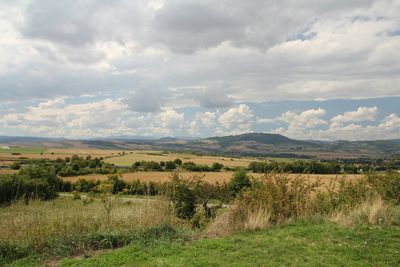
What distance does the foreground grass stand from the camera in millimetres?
6820

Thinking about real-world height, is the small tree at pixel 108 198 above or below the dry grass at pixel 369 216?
above

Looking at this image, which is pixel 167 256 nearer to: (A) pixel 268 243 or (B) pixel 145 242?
(B) pixel 145 242

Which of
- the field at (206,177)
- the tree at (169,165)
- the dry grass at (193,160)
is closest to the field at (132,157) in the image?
the dry grass at (193,160)

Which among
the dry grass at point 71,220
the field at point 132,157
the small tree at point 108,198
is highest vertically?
the small tree at point 108,198

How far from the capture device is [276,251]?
7.33 m

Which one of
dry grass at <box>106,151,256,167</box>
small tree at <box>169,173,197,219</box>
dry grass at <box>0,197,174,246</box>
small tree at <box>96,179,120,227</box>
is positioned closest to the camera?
dry grass at <box>0,197,174,246</box>

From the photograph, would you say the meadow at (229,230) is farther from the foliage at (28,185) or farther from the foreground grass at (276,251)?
the foliage at (28,185)

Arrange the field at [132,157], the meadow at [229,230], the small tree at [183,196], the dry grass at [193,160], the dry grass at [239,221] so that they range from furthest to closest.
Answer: the field at [132,157]
the dry grass at [193,160]
the small tree at [183,196]
the dry grass at [239,221]
the meadow at [229,230]

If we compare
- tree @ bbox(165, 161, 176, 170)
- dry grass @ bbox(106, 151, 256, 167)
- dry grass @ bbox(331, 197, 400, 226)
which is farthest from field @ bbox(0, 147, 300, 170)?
dry grass @ bbox(331, 197, 400, 226)

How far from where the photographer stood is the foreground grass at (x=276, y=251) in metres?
6.82

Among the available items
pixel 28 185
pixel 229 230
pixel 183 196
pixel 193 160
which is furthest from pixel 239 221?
pixel 193 160

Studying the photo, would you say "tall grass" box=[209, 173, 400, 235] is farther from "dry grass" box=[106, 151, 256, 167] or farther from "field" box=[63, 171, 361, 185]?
"dry grass" box=[106, 151, 256, 167]

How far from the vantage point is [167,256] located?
7250 millimetres

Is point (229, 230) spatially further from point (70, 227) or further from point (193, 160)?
point (193, 160)
